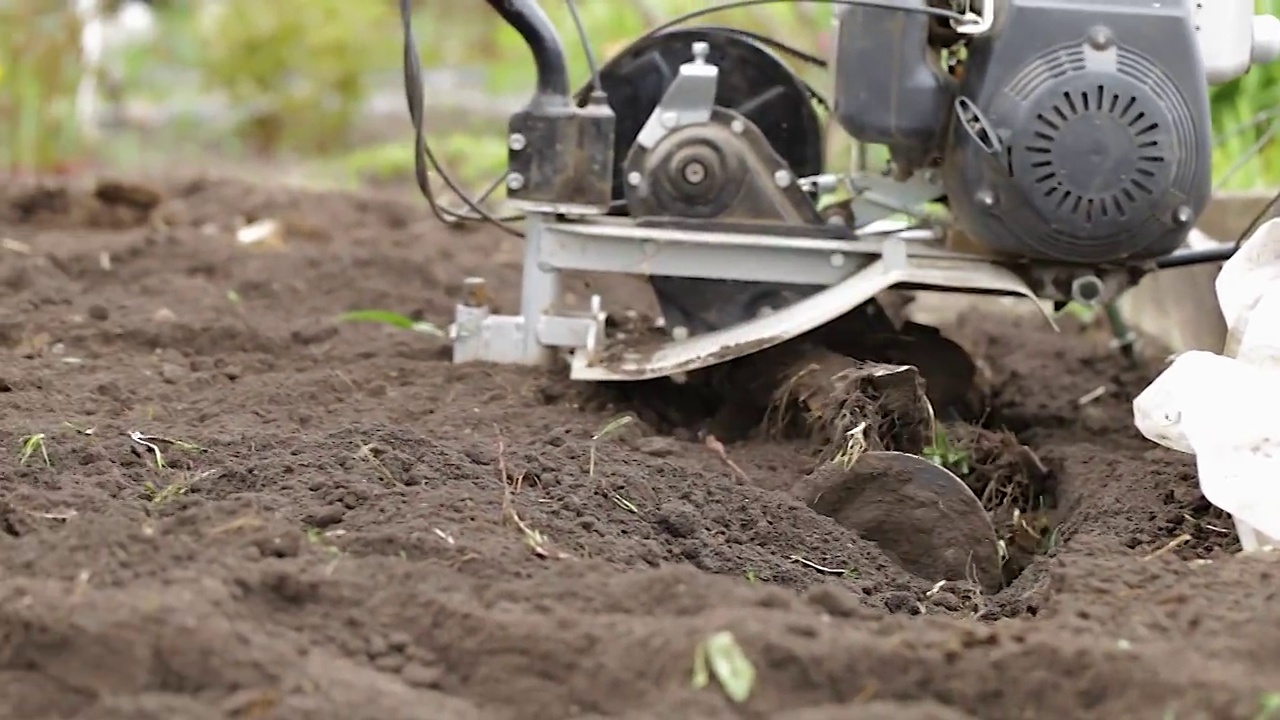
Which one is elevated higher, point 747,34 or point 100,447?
point 747,34

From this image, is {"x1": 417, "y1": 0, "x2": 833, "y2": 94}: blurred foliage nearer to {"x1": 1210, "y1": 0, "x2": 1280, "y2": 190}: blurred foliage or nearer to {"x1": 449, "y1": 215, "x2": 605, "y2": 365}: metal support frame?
{"x1": 449, "y1": 215, "x2": 605, "y2": 365}: metal support frame

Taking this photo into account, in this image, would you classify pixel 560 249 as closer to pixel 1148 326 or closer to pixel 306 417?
pixel 306 417

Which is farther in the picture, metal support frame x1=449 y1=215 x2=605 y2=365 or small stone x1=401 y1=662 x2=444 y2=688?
metal support frame x1=449 y1=215 x2=605 y2=365

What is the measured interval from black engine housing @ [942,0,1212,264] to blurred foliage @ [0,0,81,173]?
4671mm

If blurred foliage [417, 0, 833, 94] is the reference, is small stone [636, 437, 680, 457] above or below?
below

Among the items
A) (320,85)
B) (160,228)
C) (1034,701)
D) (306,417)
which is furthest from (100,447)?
(320,85)

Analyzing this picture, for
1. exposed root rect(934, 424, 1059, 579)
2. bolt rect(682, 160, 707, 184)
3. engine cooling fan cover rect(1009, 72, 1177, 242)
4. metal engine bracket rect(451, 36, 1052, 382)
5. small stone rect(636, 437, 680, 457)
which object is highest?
engine cooling fan cover rect(1009, 72, 1177, 242)

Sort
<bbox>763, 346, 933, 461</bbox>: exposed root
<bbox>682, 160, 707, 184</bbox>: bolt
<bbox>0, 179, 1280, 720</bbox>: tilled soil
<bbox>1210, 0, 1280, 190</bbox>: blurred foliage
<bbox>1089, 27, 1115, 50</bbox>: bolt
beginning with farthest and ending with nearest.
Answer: <bbox>1210, 0, 1280, 190</bbox>: blurred foliage, <bbox>682, 160, 707, 184</bbox>: bolt, <bbox>1089, 27, 1115, 50</bbox>: bolt, <bbox>763, 346, 933, 461</bbox>: exposed root, <bbox>0, 179, 1280, 720</bbox>: tilled soil

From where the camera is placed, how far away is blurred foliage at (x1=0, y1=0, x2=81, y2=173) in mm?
6238

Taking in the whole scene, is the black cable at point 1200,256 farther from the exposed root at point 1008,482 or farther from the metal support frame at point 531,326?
the metal support frame at point 531,326

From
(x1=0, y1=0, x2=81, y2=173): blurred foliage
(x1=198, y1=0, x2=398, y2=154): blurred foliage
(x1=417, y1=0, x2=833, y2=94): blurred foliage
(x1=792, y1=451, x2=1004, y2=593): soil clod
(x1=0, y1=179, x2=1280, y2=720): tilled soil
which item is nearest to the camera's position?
(x1=0, y1=179, x2=1280, y2=720): tilled soil

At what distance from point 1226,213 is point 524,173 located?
5.86ft

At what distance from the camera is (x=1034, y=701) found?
1555 millimetres

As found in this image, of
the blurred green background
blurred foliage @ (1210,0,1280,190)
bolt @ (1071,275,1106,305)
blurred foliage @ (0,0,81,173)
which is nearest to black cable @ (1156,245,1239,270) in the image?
bolt @ (1071,275,1106,305)
